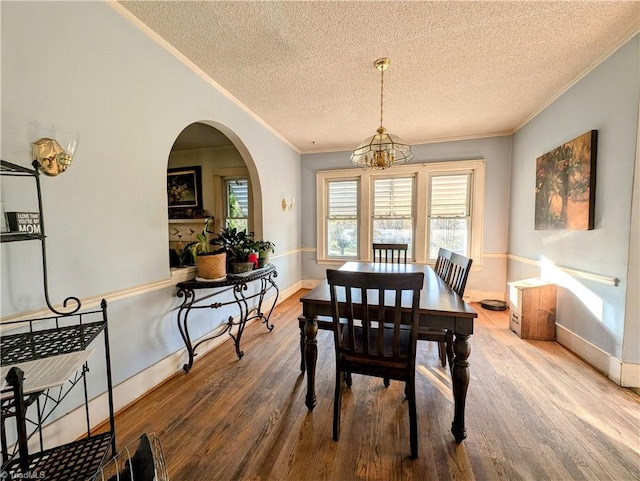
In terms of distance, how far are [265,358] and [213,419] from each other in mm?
753

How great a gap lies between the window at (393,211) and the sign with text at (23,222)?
4.01 m

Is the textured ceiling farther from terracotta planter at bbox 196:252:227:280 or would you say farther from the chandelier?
terracotta planter at bbox 196:252:227:280

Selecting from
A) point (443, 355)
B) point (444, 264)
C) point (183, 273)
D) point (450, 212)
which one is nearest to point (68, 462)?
point (183, 273)

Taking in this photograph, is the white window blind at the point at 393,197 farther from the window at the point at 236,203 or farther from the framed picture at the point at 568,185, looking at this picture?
the window at the point at 236,203

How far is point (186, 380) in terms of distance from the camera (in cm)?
201

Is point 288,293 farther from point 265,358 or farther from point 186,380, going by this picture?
point 186,380

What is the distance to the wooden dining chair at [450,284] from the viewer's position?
63.7 inches

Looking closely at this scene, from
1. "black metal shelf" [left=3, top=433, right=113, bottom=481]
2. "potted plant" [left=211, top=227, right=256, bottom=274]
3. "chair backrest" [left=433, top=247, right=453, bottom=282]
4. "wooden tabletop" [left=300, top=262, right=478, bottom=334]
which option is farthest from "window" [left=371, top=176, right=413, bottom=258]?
"black metal shelf" [left=3, top=433, right=113, bottom=481]

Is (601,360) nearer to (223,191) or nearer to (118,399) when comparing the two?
(118,399)

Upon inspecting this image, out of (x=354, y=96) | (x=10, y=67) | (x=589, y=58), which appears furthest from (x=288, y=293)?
(x=589, y=58)

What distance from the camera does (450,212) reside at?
411 centimetres

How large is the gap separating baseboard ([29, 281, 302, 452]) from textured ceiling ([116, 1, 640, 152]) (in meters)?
2.43

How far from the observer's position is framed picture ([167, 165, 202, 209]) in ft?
13.5

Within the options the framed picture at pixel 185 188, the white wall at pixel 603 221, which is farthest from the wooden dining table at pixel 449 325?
the framed picture at pixel 185 188
